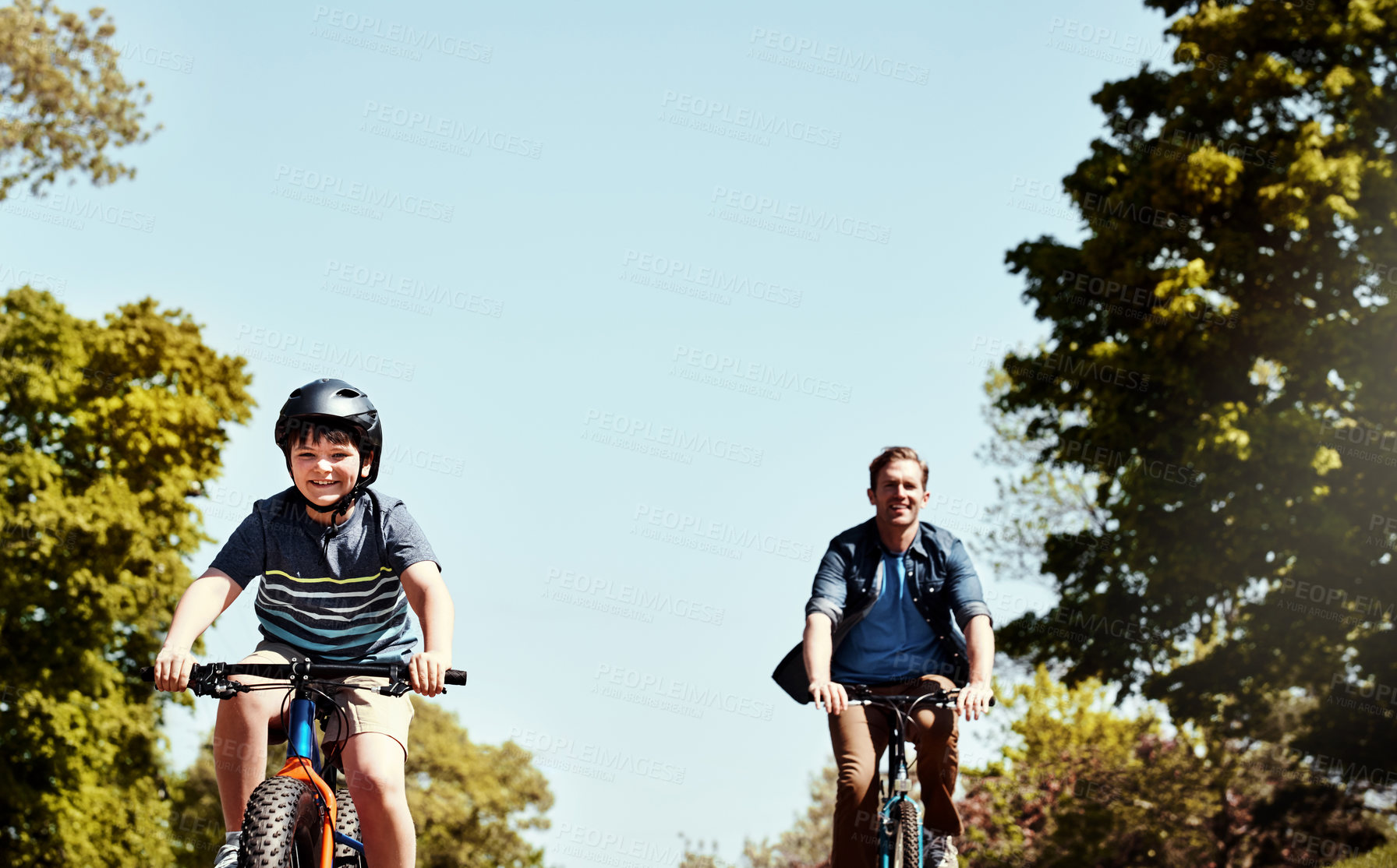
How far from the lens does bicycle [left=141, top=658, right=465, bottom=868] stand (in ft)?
12.6

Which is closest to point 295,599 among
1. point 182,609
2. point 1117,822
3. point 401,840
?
point 182,609

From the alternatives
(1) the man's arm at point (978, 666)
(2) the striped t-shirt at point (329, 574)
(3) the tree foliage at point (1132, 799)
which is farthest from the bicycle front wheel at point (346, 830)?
(3) the tree foliage at point (1132, 799)

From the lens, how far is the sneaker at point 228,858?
382 centimetres

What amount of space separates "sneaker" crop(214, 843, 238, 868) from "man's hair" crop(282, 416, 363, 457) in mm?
1503

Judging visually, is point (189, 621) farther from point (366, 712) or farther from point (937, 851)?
point (937, 851)

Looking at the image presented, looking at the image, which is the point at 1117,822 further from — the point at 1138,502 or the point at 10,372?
the point at 10,372

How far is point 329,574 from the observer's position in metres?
4.76

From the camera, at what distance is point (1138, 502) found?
18672mm

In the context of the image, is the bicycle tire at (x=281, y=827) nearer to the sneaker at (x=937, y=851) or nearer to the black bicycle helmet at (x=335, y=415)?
the black bicycle helmet at (x=335, y=415)

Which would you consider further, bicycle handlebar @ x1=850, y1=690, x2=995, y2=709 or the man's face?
the man's face

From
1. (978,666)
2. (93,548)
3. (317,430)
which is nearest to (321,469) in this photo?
(317,430)


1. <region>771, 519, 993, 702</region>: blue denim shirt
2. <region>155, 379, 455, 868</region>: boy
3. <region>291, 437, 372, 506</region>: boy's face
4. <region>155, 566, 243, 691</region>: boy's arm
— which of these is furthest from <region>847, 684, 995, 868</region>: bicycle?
<region>155, 566, 243, 691</region>: boy's arm

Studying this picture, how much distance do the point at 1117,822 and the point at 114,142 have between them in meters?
22.8

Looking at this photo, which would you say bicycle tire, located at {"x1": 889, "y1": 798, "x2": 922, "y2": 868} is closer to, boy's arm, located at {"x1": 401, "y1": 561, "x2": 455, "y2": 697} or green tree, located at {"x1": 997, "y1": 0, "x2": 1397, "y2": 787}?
boy's arm, located at {"x1": 401, "y1": 561, "x2": 455, "y2": 697}
